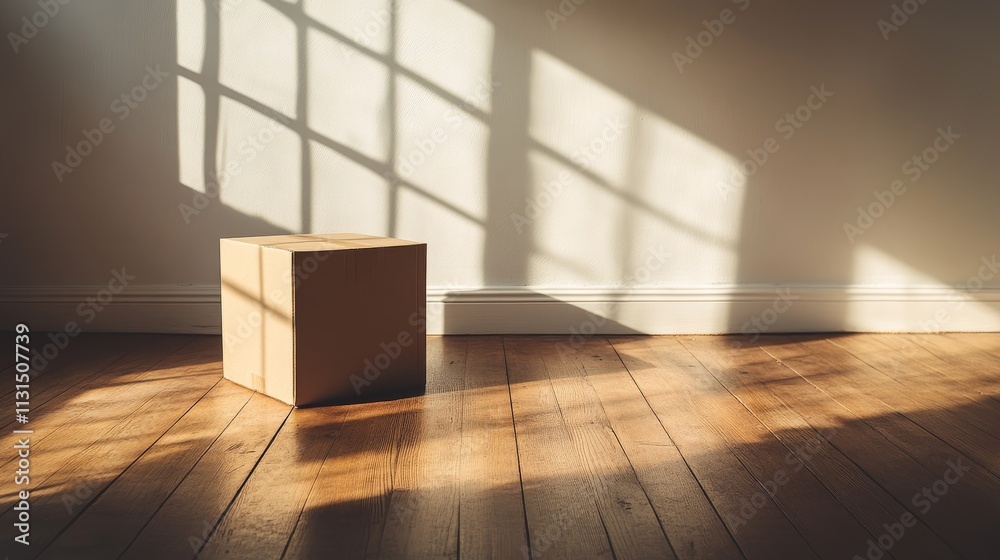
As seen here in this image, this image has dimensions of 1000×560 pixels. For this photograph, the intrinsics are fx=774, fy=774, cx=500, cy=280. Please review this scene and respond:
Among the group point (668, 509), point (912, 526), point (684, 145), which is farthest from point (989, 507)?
point (684, 145)

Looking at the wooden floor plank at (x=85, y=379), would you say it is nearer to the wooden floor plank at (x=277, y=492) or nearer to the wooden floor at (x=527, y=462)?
the wooden floor at (x=527, y=462)

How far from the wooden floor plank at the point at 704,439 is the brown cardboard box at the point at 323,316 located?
0.71 meters

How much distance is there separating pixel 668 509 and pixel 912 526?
0.41 meters

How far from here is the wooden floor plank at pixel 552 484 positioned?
125 cm

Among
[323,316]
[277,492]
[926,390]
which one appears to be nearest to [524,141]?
[323,316]

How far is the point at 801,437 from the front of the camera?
5.91 feet

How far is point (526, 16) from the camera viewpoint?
9.14 ft

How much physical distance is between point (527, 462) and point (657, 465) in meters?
0.27

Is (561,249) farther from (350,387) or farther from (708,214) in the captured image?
(350,387)

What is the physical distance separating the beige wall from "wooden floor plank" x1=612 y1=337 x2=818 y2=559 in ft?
1.33

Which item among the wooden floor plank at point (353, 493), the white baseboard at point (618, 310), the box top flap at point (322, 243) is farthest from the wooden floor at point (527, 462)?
the box top flap at point (322, 243)

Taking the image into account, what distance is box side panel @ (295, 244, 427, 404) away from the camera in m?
1.96

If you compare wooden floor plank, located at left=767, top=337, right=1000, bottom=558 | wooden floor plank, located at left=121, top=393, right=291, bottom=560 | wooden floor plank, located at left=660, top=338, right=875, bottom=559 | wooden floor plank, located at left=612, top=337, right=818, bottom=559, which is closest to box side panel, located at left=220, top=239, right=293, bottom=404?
wooden floor plank, located at left=121, top=393, right=291, bottom=560

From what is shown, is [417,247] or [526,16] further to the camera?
[526,16]
